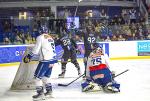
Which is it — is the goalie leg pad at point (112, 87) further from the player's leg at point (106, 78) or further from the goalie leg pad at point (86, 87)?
the goalie leg pad at point (86, 87)

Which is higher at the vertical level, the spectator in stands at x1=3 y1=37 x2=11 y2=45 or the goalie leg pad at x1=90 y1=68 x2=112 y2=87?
the spectator in stands at x1=3 y1=37 x2=11 y2=45

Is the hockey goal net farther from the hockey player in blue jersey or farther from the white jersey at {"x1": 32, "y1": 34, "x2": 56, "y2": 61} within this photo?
the hockey player in blue jersey

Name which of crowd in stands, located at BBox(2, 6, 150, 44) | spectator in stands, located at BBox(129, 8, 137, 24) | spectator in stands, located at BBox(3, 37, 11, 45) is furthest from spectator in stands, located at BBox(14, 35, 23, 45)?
spectator in stands, located at BBox(129, 8, 137, 24)

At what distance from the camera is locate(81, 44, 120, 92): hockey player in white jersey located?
23.0ft

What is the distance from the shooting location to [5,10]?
17.2 m

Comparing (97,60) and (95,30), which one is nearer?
(97,60)

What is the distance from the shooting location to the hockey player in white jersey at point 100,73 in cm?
702

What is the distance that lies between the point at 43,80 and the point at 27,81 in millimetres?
1179

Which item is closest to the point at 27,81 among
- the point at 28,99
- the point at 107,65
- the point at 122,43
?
the point at 28,99

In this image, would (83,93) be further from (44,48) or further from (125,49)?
(125,49)

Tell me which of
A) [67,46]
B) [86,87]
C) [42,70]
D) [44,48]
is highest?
[44,48]

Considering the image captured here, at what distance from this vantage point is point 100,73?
7047mm

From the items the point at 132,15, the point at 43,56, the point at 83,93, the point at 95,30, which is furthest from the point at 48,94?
the point at 132,15

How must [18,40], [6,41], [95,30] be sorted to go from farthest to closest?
1. [95,30]
2. [18,40]
3. [6,41]
